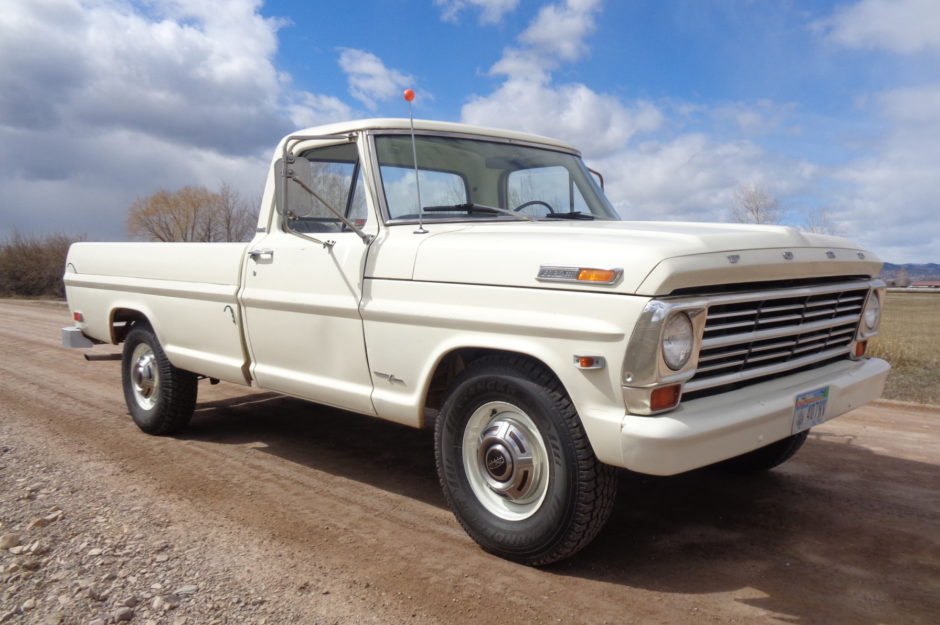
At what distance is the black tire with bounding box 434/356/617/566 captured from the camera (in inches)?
115

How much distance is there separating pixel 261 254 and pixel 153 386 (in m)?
1.85

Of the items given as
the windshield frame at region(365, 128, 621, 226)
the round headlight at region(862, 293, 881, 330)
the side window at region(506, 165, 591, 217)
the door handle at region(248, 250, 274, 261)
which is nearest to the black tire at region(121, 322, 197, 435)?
the door handle at region(248, 250, 274, 261)

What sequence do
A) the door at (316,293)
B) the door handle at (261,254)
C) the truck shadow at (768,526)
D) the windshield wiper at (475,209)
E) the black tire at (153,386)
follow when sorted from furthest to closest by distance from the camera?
the black tire at (153,386) < the door handle at (261,254) < the windshield wiper at (475,209) < the door at (316,293) < the truck shadow at (768,526)

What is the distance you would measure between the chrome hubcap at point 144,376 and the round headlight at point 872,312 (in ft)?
15.8

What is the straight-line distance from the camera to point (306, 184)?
3887 millimetres

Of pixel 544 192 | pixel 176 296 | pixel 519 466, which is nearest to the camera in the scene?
pixel 519 466

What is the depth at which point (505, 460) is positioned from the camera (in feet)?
10.4

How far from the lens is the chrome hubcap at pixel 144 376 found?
5.49 m

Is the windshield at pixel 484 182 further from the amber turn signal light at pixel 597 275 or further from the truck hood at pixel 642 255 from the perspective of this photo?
the amber turn signal light at pixel 597 275

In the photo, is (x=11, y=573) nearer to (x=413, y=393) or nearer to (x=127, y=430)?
(x=413, y=393)

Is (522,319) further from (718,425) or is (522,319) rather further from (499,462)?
(718,425)

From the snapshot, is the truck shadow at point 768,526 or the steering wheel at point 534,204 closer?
the truck shadow at point 768,526

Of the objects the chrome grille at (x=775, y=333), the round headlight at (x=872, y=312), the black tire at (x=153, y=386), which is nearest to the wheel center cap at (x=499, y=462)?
the chrome grille at (x=775, y=333)

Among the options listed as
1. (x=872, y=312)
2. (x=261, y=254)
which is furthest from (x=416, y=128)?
(x=872, y=312)
